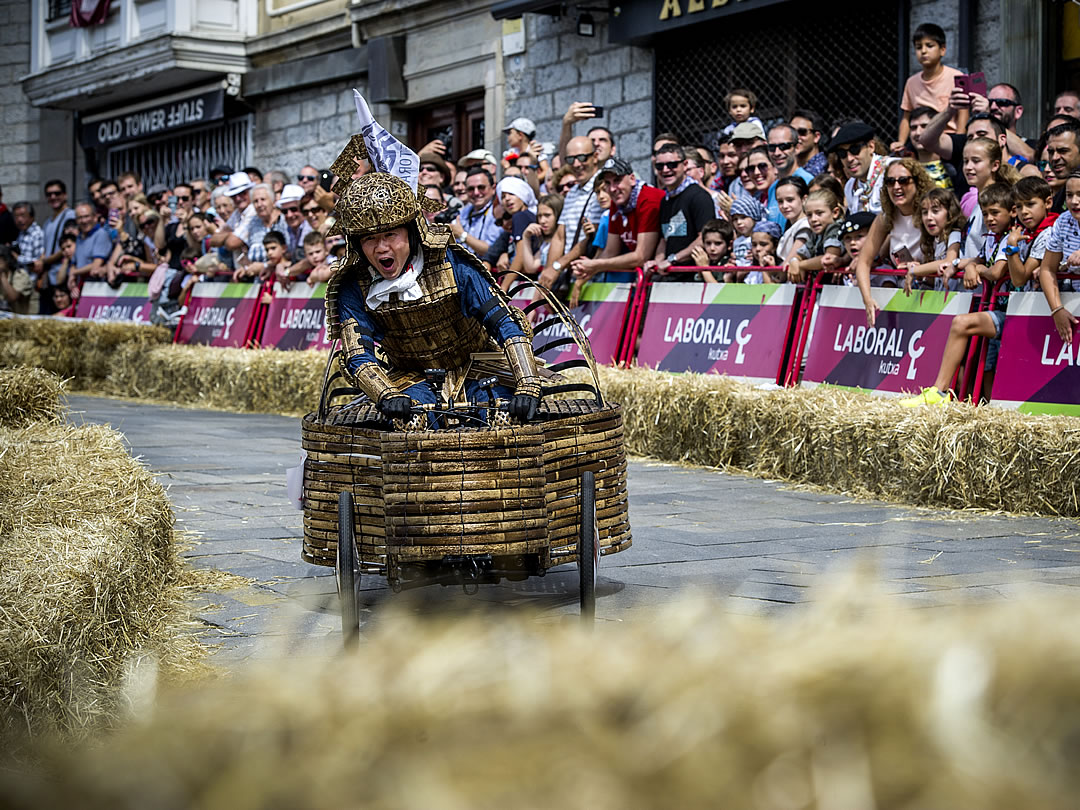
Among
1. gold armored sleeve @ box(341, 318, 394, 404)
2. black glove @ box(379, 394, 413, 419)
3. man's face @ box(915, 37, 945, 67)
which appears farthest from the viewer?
man's face @ box(915, 37, 945, 67)

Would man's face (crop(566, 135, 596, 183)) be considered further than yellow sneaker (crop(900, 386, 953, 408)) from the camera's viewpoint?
Yes

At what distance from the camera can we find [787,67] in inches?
616

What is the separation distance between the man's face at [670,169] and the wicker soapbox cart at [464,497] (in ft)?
22.2

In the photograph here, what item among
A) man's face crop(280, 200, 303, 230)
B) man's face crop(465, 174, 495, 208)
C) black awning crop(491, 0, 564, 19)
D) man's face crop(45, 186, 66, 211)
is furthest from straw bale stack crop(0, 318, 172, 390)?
black awning crop(491, 0, 564, 19)

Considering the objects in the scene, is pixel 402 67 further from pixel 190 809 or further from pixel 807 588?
pixel 190 809

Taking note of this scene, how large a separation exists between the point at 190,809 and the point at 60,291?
22737mm

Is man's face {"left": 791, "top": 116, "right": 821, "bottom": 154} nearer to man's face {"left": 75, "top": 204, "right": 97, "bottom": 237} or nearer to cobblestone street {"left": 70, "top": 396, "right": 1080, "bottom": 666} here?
cobblestone street {"left": 70, "top": 396, "right": 1080, "bottom": 666}

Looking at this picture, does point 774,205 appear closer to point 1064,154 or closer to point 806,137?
point 806,137

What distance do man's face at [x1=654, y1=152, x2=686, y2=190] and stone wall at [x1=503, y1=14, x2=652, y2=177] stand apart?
18.5 feet

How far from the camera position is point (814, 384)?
10.3 m

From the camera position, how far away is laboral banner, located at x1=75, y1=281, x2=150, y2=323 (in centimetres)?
1995

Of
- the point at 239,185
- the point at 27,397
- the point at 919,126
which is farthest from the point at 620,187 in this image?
the point at 239,185

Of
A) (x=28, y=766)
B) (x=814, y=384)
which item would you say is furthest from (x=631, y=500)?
(x=28, y=766)

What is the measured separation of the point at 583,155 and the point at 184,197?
964 cm
